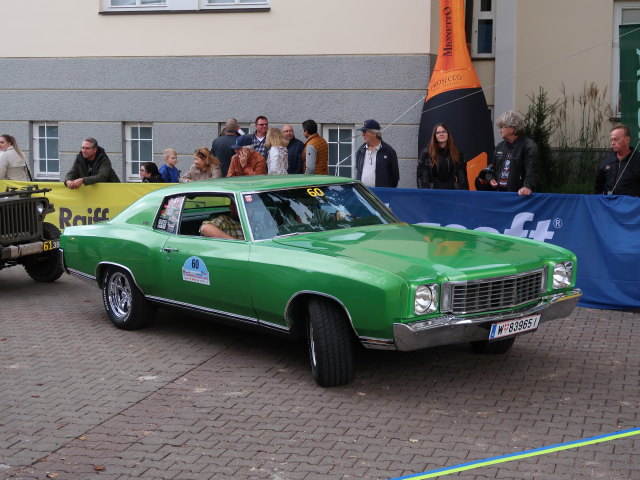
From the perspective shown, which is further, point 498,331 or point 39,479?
point 498,331

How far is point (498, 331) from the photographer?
691cm

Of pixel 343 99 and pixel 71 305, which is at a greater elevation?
pixel 343 99

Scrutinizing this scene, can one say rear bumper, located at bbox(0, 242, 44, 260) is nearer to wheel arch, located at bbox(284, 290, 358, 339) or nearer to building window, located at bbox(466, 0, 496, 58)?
wheel arch, located at bbox(284, 290, 358, 339)

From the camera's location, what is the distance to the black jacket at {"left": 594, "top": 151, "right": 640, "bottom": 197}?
1048 centimetres

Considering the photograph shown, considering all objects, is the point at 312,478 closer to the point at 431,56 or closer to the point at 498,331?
the point at 498,331

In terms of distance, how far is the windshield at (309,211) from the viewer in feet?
26.1

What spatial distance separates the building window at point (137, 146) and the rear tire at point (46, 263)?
6.07 m

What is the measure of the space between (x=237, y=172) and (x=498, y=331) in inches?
257

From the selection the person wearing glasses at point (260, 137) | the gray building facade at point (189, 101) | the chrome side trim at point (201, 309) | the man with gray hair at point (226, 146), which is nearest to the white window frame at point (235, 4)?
the gray building facade at point (189, 101)

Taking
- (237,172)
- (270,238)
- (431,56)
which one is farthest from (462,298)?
(431,56)

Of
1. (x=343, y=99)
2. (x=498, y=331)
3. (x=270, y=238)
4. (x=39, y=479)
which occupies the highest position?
(x=343, y=99)

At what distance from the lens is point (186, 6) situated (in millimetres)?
17406

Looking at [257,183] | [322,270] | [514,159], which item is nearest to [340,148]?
[514,159]

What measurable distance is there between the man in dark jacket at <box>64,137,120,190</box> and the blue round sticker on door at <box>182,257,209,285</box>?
18.3 ft
